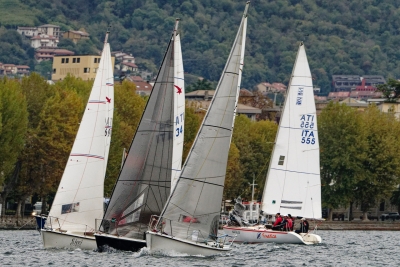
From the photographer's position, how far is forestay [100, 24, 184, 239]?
64562 mm

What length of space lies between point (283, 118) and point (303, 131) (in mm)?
1631

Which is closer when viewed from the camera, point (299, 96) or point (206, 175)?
point (206, 175)

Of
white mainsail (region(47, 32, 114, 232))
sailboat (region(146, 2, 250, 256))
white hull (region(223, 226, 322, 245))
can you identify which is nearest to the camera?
sailboat (region(146, 2, 250, 256))

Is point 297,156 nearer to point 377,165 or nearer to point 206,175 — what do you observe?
point 206,175

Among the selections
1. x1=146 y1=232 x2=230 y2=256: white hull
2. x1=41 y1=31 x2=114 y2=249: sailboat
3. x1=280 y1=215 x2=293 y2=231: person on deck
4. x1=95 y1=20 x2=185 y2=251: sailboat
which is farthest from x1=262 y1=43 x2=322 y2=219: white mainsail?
x1=146 y1=232 x2=230 y2=256: white hull

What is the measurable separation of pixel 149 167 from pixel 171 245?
4.93 meters

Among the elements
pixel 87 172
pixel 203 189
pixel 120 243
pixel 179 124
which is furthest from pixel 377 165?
pixel 203 189

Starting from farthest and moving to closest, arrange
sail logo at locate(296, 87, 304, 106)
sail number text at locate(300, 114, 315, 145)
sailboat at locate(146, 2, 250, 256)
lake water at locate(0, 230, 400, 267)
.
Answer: sail number text at locate(300, 114, 315, 145), sail logo at locate(296, 87, 304, 106), sailboat at locate(146, 2, 250, 256), lake water at locate(0, 230, 400, 267)

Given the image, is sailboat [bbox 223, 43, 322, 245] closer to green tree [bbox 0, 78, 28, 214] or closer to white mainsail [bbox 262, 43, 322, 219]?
white mainsail [bbox 262, 43, 322, 219]

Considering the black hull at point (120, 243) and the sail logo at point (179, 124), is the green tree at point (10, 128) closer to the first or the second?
the sail logo at point (179, 124)

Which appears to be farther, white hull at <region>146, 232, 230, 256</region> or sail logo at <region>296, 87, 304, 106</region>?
sail logo at <region>296, 87, 304, 106</region>

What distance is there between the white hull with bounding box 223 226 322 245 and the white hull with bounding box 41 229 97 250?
1981 cm

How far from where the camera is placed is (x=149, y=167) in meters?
Result: 65.1

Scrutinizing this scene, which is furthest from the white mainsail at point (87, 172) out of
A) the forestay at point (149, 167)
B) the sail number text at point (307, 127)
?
the sail number text at point (307, 127)
